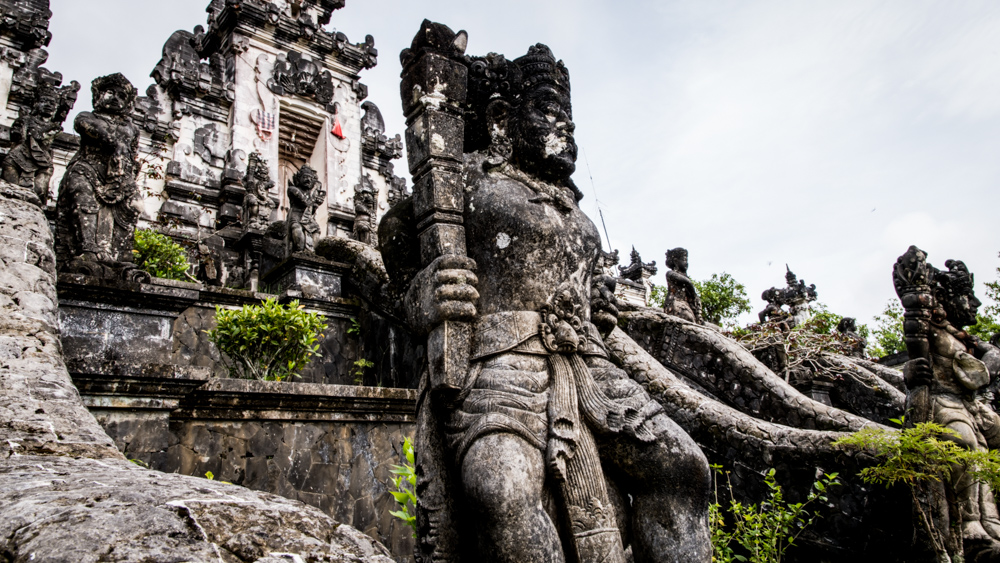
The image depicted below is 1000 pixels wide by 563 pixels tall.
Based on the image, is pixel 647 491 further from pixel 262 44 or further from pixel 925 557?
pixel 262 44

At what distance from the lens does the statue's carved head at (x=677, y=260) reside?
1103 centimetres

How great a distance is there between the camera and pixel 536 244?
3291 mm

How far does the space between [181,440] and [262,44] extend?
14.3 metres

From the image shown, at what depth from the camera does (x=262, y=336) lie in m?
6.15

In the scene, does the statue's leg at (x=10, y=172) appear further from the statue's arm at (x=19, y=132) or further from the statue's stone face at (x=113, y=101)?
the statue's stone face at (x=113, y=101)

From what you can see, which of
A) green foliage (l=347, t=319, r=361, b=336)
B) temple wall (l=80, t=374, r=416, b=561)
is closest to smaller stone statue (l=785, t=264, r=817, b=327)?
green foliage (l=347, t=319, r=361, b=336)

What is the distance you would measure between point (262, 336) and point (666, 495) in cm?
429

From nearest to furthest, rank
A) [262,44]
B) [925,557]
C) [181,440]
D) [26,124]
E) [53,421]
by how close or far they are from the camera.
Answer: [53,421] < [925,557] < [181,440] < [26,124] < [262,44]

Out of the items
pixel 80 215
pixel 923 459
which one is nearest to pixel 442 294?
pixel 923 459

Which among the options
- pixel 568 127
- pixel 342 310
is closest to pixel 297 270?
pixel 342 310

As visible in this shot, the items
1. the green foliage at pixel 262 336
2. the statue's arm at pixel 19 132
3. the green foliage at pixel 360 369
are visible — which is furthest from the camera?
the green foliage at pixel 360 369

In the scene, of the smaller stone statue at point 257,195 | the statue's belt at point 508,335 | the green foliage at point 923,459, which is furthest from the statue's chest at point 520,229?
the smaller stone statue at point 257,195

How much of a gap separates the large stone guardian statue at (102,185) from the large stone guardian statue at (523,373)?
155 inches

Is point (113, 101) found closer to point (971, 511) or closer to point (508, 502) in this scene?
point (508, 502)
